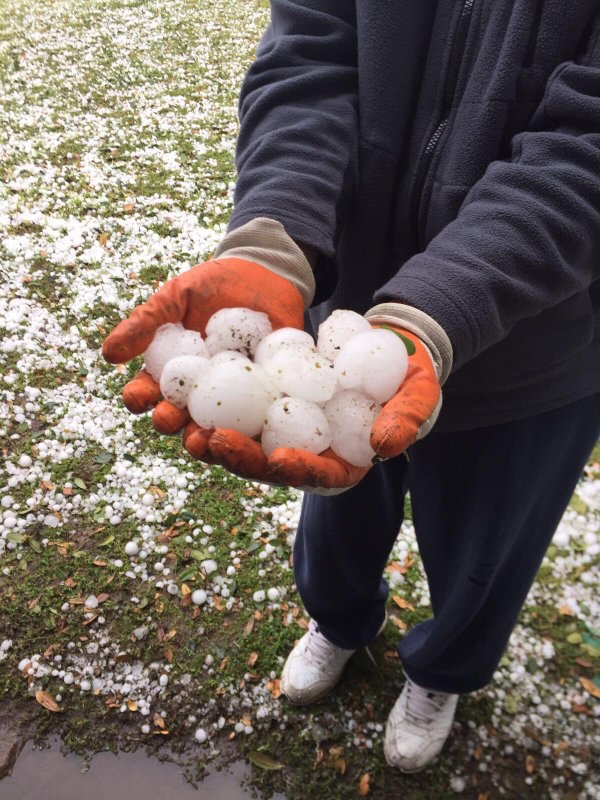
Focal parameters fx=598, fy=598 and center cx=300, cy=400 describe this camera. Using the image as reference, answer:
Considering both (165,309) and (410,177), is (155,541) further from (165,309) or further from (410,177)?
(410,177)

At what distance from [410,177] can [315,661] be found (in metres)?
1.66

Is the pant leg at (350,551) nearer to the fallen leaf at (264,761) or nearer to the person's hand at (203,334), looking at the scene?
the fallen leaf at (264,761)

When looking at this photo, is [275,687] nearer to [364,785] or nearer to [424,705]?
[364,785]

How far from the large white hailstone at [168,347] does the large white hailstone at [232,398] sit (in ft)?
0.19

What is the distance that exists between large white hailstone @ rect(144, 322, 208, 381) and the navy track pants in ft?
2.20

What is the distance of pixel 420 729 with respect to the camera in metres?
1.99

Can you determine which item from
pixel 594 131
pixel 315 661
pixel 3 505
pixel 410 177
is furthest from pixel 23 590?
pixel 594 131

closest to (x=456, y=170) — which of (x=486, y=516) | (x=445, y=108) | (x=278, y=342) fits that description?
(x=445, y=108)

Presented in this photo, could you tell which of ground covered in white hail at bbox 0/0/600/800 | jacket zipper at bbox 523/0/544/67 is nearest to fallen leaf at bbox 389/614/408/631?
ground covered in white hail at bbox 0/0/600/800

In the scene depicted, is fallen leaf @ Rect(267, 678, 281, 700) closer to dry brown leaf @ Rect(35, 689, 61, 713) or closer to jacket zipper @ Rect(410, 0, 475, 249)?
dry brown leaf @ Rect(35, 689, 61, 713)

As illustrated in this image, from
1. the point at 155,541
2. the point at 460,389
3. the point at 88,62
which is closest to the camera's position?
the point at 460,389

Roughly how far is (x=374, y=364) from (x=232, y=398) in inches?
9.8

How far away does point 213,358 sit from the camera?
111cm

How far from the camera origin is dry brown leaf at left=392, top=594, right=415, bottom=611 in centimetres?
244
